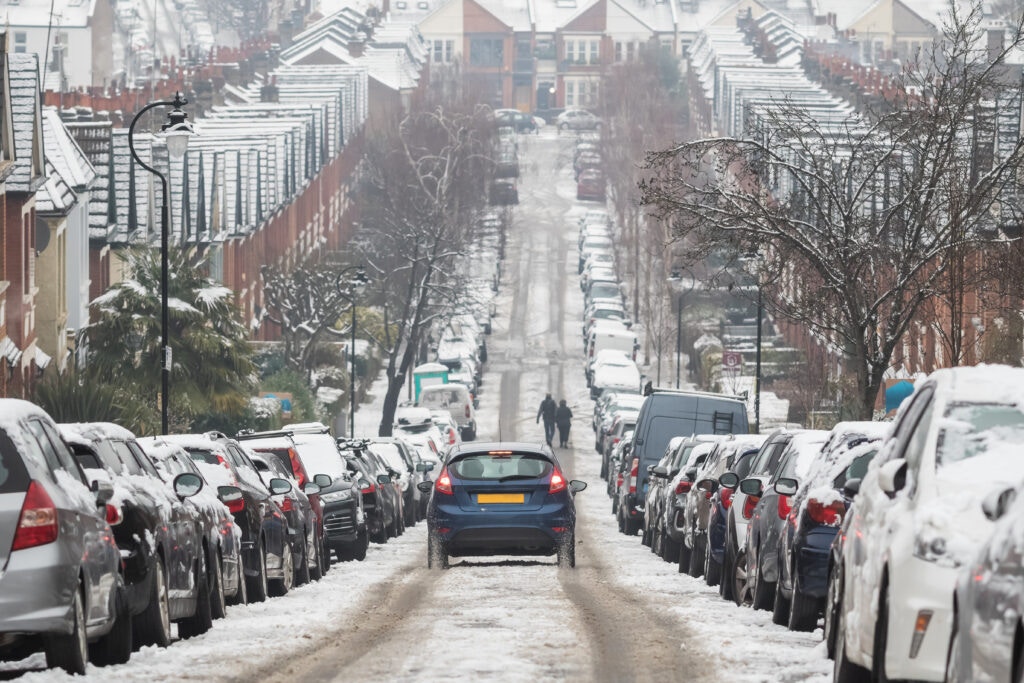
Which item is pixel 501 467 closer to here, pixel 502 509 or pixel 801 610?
pixel 502 509

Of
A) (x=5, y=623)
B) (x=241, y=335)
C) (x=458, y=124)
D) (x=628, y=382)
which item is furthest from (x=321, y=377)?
(x=5, y=623)

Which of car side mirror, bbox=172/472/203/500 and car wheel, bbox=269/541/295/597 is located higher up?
car side mirror, bbox=172/472/203/500

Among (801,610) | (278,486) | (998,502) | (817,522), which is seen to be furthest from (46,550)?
(278,486)

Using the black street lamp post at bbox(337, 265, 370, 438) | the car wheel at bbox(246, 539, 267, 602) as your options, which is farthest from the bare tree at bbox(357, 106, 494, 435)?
the car wheel at bbox(246, 539, 267, 602)

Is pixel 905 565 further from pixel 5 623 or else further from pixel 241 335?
pixel 241 335

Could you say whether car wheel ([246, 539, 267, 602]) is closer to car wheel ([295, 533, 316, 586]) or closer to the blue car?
car wheel ([295, 533, 316, 586])

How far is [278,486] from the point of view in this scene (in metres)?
20.6

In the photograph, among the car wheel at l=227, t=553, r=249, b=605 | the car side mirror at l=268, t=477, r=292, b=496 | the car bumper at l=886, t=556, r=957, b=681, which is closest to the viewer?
the car bumper at l=886, t=556, r=957, b=681

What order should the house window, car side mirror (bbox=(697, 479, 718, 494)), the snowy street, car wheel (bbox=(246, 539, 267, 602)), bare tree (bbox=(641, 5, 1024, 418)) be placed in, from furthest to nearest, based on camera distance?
the house window < bare tree (bbox=(641, 5, 1024, 418)) < car side mirror (bbox=(697, 479, 718, 494)) < car wheel (bbox=(246, 539, 267, 602)) < the snowy street

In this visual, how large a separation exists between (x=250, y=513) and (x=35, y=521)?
7277mm

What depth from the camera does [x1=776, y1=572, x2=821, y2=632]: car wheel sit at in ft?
49.1

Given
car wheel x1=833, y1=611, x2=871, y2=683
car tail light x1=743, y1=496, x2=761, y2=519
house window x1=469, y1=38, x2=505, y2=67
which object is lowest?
car tail light x1=743, y1=496, x2=761, y2=519

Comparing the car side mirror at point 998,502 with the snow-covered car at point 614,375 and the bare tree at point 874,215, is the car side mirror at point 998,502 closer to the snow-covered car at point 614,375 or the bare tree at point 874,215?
the bare tree at point 874,215

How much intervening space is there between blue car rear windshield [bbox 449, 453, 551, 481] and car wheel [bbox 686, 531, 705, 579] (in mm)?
2261
